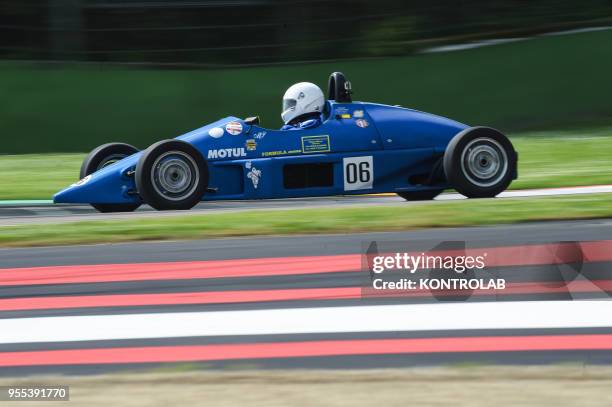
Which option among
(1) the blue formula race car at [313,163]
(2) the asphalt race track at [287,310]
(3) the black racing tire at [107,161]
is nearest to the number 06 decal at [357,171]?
(1) the blue formula race car at [313,163]

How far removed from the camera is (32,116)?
58.4 feet

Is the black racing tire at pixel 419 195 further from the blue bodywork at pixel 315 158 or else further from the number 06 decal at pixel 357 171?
the number 06 decal at pixel 357 171

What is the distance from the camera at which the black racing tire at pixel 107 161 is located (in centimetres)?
1008

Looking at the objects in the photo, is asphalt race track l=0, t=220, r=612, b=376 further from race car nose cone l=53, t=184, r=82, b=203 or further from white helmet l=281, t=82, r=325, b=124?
white helmet l=281, t=82, r=325, b=124

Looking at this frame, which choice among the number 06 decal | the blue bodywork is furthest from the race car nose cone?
the number 06 decal

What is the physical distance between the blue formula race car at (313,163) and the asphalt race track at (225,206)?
0.19 meters

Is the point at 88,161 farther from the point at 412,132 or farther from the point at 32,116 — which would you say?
the point at 32,116

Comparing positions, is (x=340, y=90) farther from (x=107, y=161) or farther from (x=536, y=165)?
(x=536, y=165)

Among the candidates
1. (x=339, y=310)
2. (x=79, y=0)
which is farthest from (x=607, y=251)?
(x=79, y=0)

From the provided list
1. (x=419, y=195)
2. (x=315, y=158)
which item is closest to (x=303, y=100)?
(x=315, y=158)

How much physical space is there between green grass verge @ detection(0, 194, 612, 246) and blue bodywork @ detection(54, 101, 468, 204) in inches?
52.3

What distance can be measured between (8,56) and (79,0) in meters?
1.86

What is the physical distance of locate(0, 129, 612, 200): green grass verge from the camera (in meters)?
11.5

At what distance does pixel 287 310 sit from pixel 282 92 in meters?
14.0
